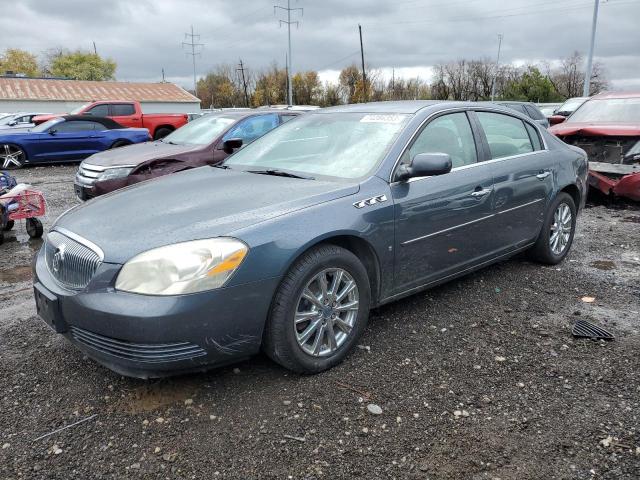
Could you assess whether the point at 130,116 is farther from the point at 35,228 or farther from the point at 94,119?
the point at 35,228

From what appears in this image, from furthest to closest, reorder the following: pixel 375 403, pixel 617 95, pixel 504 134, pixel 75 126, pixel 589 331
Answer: pixel 75 126 < pixel 617 95 < pixel 504 134 < pixel 589 331 < pixel 375 403

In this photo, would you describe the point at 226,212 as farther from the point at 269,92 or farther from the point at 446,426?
the point at 269,92

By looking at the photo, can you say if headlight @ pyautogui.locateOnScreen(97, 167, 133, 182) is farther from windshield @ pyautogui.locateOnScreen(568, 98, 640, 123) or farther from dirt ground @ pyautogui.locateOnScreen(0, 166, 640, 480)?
windshield @ pyautogui.locateOnScreen(568, 98, 640, 123)

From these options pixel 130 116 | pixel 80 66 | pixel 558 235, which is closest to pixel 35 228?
pixel 558 235

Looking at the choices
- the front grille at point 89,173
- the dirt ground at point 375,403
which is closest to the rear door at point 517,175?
the dirt ground at point 375,403

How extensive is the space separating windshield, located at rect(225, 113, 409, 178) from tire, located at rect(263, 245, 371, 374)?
Answer: 2.26ft

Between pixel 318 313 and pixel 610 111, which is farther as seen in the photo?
pixel 610 111

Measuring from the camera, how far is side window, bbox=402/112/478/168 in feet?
12.5

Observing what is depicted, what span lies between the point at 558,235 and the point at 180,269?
395 cm

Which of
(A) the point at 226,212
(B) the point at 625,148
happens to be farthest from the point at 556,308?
(B) the point at 625,148

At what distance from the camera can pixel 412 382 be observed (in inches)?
121

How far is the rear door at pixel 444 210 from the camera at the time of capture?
354cm

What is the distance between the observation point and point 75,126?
14547 millimetres

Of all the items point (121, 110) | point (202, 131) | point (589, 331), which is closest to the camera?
point (589, 331)
